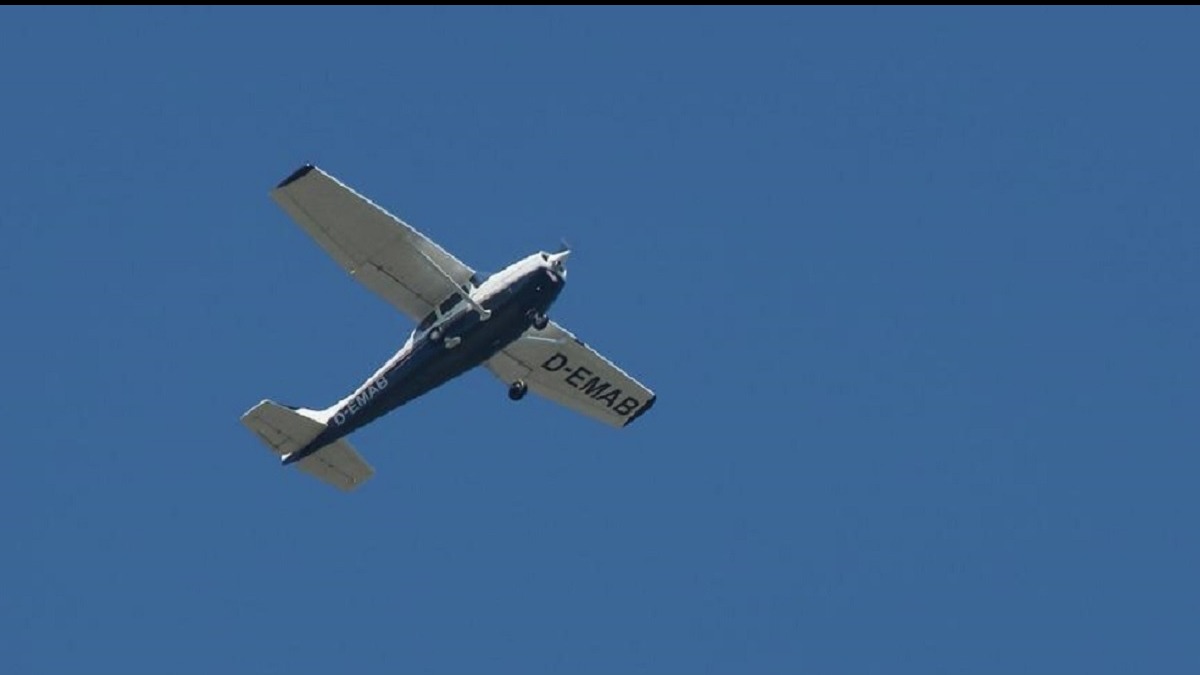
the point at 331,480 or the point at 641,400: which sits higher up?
the point at 641,400

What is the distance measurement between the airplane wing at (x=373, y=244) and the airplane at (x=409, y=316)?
2cm

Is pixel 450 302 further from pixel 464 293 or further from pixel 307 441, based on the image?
pixel 307 441

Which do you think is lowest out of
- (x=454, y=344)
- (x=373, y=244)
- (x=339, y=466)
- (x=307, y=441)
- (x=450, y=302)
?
(x=307, y=441)

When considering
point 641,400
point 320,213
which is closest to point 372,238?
point 320,213

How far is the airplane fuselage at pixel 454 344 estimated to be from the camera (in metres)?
39.1

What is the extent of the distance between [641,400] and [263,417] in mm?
7335

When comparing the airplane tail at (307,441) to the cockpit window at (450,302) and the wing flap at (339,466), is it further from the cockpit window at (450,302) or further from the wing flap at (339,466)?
the cockpit window at (450,302)

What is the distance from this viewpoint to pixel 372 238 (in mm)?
39375

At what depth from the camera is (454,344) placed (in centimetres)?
3978

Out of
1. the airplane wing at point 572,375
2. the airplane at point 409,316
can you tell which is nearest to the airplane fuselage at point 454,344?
the airplane at point 409,316

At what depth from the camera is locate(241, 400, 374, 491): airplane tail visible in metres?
41.2

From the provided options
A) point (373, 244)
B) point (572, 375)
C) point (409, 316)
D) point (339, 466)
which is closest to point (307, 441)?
point (339, 466)

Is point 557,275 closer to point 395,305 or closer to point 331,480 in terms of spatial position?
point 395,305

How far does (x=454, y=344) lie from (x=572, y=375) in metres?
4.24
